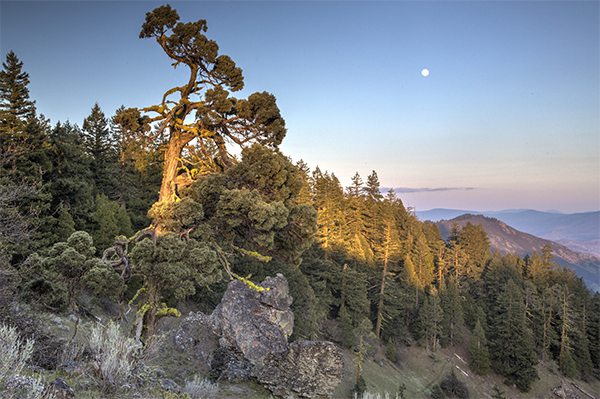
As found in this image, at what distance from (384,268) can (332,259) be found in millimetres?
7189

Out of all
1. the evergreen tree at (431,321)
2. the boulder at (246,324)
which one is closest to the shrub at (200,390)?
the boulder at (246,324)

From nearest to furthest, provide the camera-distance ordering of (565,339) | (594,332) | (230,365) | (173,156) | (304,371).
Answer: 1. (173,156)
2. (304,371)
3. (230,365)
4. (565,339)
5. (594,332)

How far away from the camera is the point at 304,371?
39.9 feet

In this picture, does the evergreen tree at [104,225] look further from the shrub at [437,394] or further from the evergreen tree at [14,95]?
the shrub at [437,394]

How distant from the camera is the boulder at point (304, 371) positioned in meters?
11.7

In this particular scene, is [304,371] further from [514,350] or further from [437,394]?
[514,350]

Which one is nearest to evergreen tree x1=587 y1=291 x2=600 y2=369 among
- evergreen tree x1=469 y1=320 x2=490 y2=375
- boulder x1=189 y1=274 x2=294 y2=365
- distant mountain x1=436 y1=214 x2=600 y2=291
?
evergreen tree x1=469 y1=320 x2=490 y2=375

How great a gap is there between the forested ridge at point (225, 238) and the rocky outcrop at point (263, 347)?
192 cm

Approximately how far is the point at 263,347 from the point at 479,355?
33486 mm

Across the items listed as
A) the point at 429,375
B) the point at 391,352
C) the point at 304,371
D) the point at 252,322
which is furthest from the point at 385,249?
the point at 304,371

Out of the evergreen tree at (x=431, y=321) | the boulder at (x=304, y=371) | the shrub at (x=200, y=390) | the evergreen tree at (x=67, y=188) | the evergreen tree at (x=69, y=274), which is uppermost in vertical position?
the evergreen tree at (x=67, y=188)

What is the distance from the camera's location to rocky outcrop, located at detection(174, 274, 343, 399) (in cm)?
1196

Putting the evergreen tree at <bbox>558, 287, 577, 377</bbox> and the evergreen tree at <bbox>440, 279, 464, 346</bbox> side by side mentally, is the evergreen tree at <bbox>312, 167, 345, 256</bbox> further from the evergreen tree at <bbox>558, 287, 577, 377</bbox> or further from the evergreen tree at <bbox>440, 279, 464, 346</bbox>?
the evergreen tree at <bbox>558, 287, 577, 377</bbox>

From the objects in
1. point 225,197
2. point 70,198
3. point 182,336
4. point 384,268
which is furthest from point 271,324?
point 384,268
